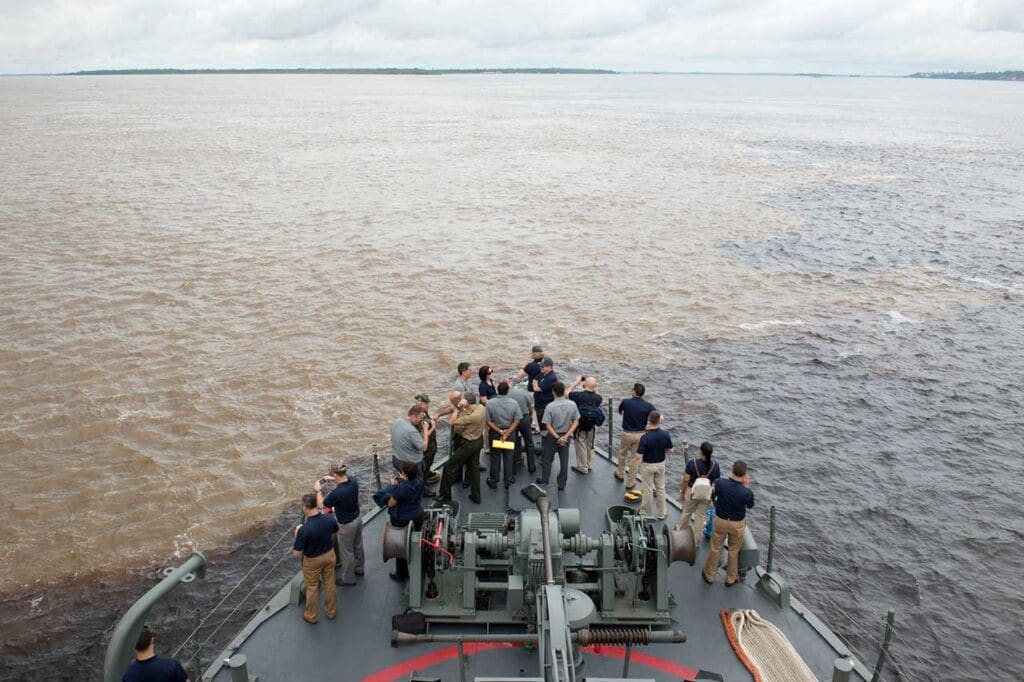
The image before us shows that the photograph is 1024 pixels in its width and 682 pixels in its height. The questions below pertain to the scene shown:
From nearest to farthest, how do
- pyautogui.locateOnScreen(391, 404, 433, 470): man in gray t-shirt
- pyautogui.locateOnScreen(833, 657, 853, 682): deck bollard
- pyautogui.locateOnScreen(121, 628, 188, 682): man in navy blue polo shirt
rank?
pyautogui.locateOnScreen(121, 628, 188, 682): man in navy blue polo shirt < pyautogui.locateOnScreen(833, 657, 853, 682): deck bollard < pyautogui.locateOnScreen(391, 404, 433, 470): man in gray t-shirt

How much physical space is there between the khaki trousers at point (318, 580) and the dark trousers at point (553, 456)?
4.09m

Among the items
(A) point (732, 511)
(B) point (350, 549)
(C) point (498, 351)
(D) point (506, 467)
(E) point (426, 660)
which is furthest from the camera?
(C) point (498, 351)

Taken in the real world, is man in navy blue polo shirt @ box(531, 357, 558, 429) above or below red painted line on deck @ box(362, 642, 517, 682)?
above

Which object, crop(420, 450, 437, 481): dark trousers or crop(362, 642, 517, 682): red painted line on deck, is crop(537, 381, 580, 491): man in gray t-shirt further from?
crop(362, 642, 517, 682): red painted line on deck

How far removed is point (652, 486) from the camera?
37.1 feet

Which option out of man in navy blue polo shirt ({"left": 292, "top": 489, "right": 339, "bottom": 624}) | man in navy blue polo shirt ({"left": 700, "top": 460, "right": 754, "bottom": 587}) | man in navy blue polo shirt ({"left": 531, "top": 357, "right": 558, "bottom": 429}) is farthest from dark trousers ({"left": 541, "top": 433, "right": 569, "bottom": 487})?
man in navy blue polo shirt ({"left": 292, "top": 489, "right": 339, "bottom": 624})

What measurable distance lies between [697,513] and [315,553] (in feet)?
17.7

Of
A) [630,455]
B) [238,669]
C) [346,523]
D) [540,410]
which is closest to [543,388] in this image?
[540,410]

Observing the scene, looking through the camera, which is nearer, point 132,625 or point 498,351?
point 132,625

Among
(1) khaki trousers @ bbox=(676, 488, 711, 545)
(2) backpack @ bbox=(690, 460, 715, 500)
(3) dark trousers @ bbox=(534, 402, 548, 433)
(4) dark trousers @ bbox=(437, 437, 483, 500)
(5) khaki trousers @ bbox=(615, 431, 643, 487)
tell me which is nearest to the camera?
(2) backpack @ bbox=(690, 460, 715, 500)

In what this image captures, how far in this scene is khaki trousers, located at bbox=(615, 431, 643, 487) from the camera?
38.6ft

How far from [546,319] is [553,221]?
16.4m

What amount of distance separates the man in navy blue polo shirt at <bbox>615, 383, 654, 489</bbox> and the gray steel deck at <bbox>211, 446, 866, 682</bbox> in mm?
2100

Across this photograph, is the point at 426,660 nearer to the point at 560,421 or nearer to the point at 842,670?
the point at 560,421
